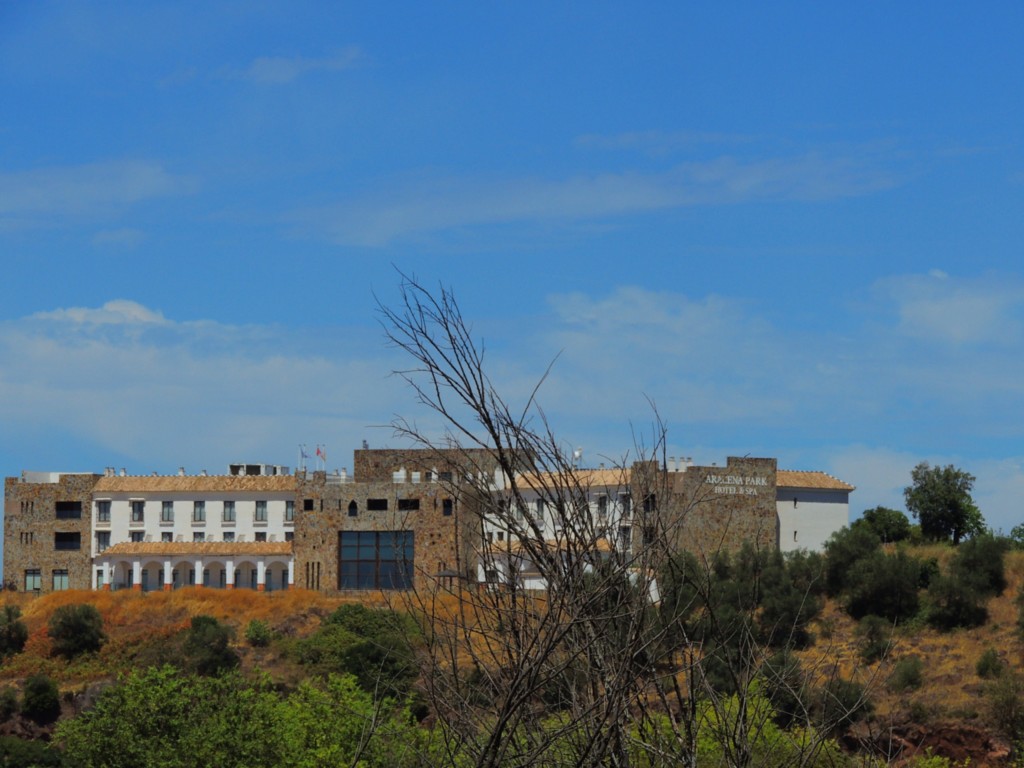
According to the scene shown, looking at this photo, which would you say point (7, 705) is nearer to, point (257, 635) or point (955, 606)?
point (257, 635)

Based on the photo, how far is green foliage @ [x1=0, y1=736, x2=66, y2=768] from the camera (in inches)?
1864

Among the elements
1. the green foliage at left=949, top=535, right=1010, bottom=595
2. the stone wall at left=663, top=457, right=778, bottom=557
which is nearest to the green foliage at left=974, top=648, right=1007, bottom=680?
the green foliage at left=949, top=535, right=1010, bottom=595

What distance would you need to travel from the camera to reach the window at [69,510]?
73125 mm

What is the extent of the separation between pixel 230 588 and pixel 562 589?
64141 millimetres

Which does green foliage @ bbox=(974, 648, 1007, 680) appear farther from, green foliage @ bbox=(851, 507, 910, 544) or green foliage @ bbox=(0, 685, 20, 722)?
green foliage @ bbox=(0, 685, 20, 722)

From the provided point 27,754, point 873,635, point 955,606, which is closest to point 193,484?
point 27,754

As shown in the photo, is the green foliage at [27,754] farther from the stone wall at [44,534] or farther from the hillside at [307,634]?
the stone wall at [44,534]

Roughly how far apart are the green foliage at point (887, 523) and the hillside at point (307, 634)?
5066 mm

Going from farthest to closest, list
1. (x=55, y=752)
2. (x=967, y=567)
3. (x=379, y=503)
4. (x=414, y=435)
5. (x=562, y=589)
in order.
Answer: (x=379, y=503)
(x=967, y=567)
(x=55, y=752)
(x=414, y=435)
(x=562, y=589)

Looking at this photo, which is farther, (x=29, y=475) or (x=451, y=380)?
(x=29, y=475)

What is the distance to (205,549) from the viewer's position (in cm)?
7144

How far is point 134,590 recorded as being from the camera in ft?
230

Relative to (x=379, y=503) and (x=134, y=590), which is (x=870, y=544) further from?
(x=134, y=590)

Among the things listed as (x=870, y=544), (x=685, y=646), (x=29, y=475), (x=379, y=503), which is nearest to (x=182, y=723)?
(x=685, y=646)
